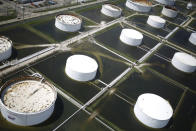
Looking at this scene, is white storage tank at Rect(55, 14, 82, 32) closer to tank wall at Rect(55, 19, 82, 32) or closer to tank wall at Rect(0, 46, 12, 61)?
tank wall at Rect(55, 19, 82, 32)

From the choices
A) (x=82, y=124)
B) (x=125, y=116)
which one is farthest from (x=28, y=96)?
(x=125, y=116)

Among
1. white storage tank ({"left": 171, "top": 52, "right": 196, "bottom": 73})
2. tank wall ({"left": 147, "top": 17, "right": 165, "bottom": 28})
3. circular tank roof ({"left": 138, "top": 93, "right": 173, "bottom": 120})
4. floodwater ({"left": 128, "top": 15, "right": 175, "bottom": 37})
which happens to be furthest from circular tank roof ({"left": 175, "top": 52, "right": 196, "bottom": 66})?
tank wall ({"left": 147, "top": 17, "right": 165, "bottom": 28})

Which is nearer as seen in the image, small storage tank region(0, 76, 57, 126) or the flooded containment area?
small storage tank region(0, 76, 57, 126)

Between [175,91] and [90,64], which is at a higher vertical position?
[90,64]

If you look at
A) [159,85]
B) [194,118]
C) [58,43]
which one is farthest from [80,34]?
[194,118]

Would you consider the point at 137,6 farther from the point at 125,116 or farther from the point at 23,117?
the point at 23,117

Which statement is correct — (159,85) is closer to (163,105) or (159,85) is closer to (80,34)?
(163,105)

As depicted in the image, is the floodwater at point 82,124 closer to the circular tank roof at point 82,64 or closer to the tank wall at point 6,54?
the circular tank roof at point 82,64

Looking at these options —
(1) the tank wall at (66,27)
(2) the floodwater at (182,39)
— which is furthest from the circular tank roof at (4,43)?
(2) the floodwater at (182,39)
